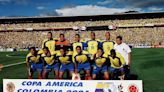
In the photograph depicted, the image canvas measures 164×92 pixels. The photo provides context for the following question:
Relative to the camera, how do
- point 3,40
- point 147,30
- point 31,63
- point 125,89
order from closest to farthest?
point 125,89 < point 31,63 < point 147,30 < point 3,40

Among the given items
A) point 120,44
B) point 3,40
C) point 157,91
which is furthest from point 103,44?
point 3,40

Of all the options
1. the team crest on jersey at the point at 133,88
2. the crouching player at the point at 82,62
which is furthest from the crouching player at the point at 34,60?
the team crest on jersey at the point at 133,88

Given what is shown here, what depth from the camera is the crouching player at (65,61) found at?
10.9m

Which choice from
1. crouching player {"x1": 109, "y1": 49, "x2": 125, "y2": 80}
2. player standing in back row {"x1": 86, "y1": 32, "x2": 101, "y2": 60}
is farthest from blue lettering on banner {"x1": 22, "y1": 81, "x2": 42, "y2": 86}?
player standing in back row {"x1": 86, "y1": 32, "x2": 101, "y2": 60}

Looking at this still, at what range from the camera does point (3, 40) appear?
65.9 meters

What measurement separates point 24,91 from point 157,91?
457 cm

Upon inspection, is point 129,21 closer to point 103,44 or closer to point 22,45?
point 22,45

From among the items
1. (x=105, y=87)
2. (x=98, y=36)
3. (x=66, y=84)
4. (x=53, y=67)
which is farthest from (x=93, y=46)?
(x=98, y=36)

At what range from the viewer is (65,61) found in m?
11.0

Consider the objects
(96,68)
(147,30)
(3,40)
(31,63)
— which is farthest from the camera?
(3,40)

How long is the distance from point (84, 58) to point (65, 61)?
0.68 meters

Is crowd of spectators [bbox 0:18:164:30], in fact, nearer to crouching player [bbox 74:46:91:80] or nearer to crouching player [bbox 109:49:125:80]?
crouching player [bbox 109:49:125:80]

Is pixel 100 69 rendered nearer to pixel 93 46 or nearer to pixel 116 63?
pixel 116 63

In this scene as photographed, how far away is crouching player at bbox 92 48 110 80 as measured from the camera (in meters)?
10.4
